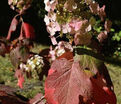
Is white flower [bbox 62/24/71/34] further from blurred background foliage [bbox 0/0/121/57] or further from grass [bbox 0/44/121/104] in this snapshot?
blurred background foliage [bbox 0/0/121/57]

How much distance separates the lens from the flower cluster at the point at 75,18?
102 cm

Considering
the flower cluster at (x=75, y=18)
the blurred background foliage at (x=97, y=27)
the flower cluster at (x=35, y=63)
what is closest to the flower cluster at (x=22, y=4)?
the flower cluster at (x=35, y=63)

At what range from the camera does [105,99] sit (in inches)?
43.3

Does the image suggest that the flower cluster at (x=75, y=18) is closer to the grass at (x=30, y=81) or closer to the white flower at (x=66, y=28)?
the white flower at (x=66, y=28)

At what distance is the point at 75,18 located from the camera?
3.39 ft

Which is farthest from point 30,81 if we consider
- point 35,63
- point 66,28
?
point 66,28

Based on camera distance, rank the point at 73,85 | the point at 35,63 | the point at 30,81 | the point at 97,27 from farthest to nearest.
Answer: the point at 97,27 < the point at 30,81 < the point at 35,63 < the point at 73,85

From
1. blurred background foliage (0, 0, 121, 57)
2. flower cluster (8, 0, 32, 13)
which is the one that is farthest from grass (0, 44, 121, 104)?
flower cluster (8, 0, 32, 13)

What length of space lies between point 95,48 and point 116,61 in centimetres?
412

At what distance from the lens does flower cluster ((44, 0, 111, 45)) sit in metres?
1.02

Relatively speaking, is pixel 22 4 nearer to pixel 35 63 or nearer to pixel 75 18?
pixel 35 63

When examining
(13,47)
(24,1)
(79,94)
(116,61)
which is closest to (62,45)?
(79,94)

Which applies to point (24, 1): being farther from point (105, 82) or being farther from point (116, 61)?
point (116, 61)

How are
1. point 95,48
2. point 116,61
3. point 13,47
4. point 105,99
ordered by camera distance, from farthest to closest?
→ 1. point 116,61
2. point 13,47
3. point 95,48
4. point 105,99
